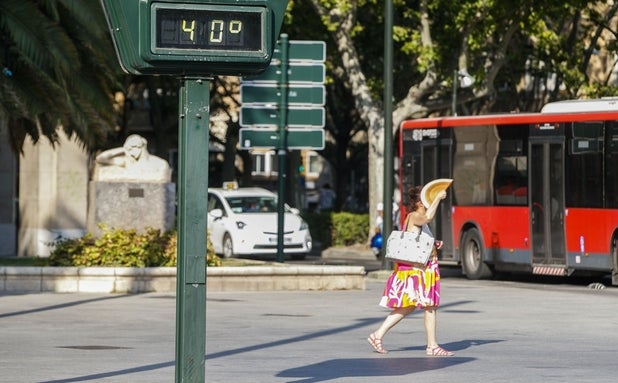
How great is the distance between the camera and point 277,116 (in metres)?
28.5

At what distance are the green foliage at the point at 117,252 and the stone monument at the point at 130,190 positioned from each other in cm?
159

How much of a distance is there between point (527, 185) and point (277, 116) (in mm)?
4730

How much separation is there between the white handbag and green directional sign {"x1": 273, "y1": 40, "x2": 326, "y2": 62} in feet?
A: 45.8

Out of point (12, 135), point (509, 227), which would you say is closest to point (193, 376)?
point (12, 135)

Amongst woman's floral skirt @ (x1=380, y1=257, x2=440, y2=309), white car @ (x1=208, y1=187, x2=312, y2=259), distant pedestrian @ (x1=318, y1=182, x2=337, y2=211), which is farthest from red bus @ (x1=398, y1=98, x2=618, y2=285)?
distant pedestrian @ (x1=318, y1=182, x2=337, y2=211)

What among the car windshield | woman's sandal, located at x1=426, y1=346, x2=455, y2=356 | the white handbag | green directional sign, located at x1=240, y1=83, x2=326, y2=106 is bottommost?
woman's sandal, located at x1=426, y1=346, x2=455, y2=356

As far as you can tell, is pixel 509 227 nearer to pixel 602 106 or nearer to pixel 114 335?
pixel 602 106

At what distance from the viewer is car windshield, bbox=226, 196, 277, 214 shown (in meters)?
36.8

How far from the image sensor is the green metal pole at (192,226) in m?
8.93

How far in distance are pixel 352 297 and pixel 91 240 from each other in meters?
4.22

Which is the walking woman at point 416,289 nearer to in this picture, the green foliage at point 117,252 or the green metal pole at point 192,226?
the green metal pole at point 192,226

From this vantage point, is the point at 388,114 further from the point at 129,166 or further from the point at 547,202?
the point at 129,166

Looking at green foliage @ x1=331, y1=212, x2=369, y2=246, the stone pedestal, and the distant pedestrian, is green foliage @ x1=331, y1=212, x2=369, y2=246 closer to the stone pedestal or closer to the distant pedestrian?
the distant pedestrian

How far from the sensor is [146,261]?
23.9m
